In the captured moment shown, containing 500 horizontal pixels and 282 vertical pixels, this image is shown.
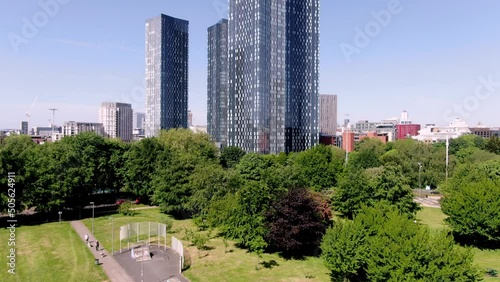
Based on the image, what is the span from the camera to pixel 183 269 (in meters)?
36.7

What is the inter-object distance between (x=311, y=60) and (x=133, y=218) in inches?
4413

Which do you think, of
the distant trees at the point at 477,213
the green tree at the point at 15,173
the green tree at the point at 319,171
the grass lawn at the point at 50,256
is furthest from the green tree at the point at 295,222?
the green tree at the point at 15,173

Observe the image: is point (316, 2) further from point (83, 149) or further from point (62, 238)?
point (62, 238)

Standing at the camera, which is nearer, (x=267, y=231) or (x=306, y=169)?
(x=267, y=231)

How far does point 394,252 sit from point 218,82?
15750 centimetres

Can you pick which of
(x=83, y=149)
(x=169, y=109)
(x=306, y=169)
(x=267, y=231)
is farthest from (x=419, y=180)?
(x=169, y=109)

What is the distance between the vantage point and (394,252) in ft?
85.6

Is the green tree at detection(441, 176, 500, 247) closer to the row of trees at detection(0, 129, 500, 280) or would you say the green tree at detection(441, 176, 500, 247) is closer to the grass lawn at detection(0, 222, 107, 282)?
the row of trees at detection(0, 129, 500, 280)

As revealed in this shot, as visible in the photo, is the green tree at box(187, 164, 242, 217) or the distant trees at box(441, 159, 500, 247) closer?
the distant trees at box(441, 159, 500, 247)

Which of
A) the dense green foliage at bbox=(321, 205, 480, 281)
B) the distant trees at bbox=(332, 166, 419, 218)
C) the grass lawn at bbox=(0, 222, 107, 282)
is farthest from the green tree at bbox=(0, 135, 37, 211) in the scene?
the distant trees at bbox=(332, 166, 419, 218)

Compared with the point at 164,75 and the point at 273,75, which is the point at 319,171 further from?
the point at 164,75

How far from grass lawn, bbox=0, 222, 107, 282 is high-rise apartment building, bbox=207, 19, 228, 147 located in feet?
374

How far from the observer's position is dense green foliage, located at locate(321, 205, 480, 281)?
24.8 meters

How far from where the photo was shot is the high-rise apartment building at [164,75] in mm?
188875
